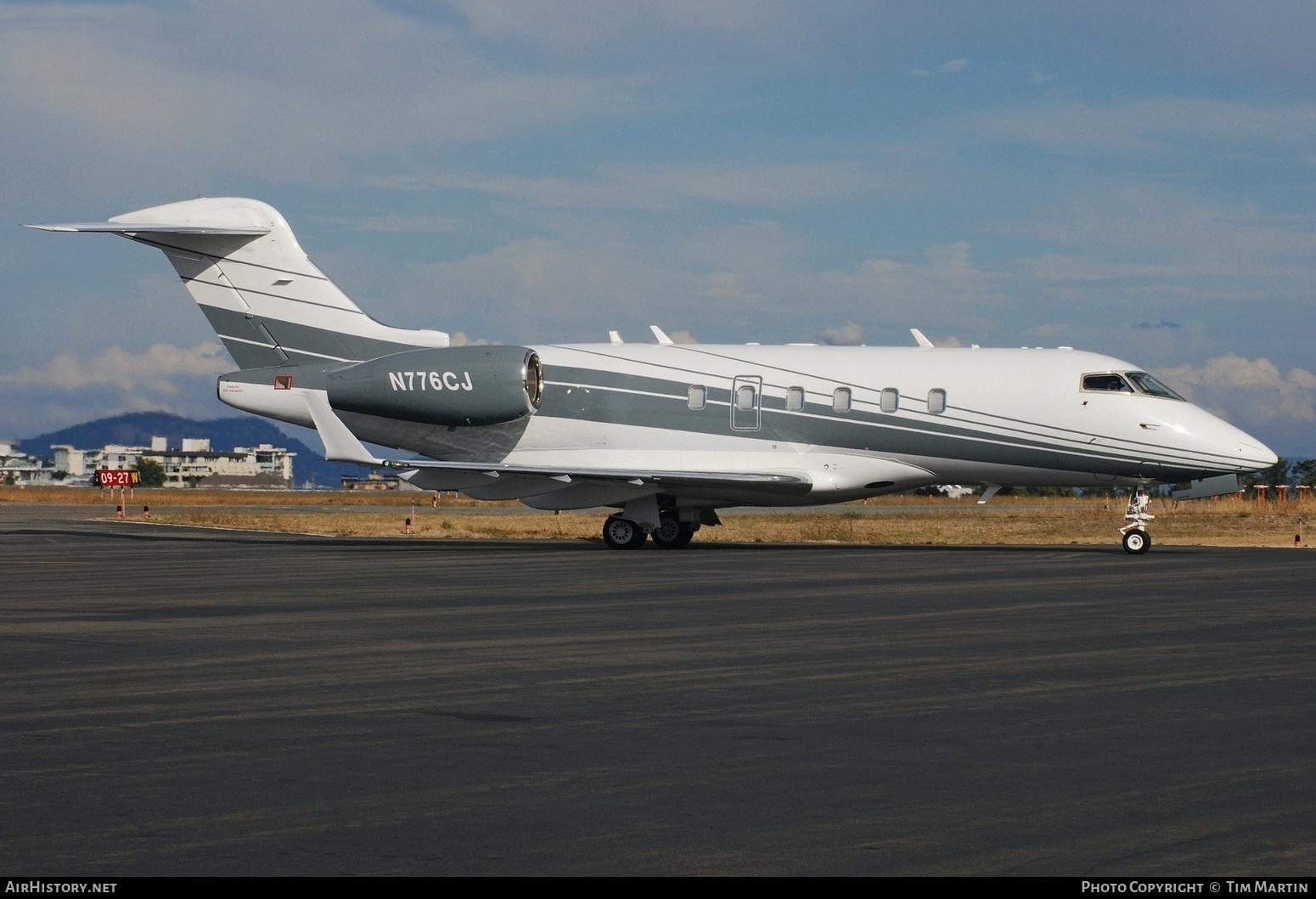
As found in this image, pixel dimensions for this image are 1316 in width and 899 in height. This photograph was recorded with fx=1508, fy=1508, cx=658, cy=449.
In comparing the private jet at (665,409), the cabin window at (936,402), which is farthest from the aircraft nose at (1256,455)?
the cabin window at (936,402)

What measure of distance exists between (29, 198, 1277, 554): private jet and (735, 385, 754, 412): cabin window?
3cm

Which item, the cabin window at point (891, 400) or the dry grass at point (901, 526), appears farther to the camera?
the dry grass at point (901, 526)

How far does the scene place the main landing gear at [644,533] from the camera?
28562 mm

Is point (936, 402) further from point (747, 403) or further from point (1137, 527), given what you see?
point (1137, 527)

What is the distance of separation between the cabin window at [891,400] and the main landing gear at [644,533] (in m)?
4.44

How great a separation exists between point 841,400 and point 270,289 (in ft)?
39.0

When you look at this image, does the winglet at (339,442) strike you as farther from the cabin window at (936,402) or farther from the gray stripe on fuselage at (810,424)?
the cabin window at (936,402)

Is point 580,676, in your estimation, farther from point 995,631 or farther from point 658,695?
point 995,631

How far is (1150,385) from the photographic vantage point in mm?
26938

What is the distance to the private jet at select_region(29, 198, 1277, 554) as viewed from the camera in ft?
87.8

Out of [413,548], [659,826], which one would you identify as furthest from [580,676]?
[413,548]

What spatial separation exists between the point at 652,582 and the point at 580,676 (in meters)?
9.08

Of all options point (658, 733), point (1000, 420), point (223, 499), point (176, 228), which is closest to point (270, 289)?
point (176, 228)

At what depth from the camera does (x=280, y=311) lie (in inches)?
1208
